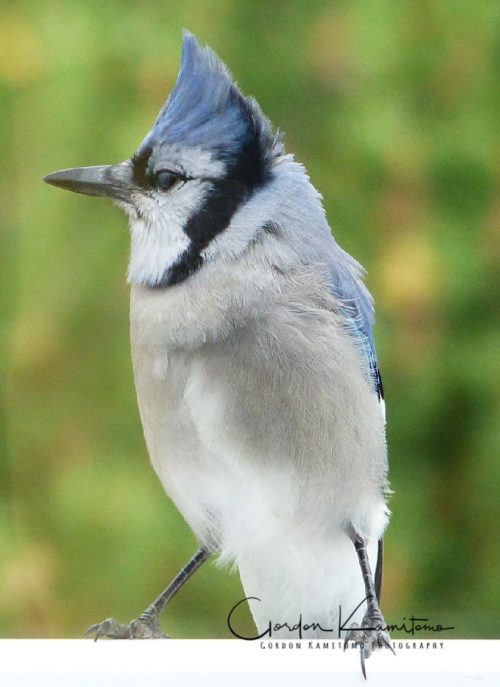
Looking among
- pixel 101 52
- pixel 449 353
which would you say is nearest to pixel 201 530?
pixel 449 353

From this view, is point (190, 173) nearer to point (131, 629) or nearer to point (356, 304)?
point (356, 304)

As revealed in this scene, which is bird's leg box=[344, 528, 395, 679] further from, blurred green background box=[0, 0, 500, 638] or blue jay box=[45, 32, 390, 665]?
blurred green background box=[0, 0, 500, 638]

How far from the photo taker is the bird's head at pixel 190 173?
0.93m

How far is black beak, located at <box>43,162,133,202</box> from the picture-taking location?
0.98 metres

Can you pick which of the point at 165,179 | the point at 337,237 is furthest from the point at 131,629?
the point at 337,237

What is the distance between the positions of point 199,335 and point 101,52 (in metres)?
0.54

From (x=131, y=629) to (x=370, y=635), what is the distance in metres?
0.25

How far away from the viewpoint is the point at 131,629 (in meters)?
1.06

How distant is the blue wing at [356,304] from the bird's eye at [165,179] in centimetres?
16
